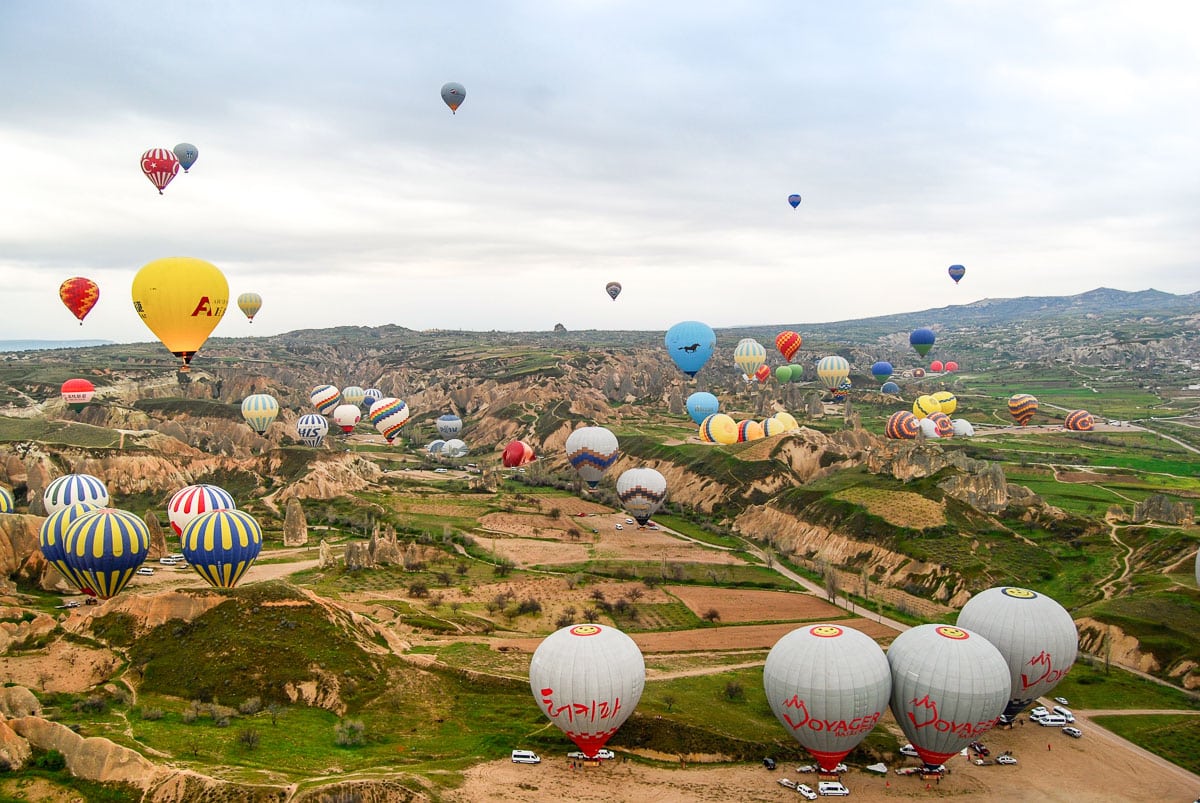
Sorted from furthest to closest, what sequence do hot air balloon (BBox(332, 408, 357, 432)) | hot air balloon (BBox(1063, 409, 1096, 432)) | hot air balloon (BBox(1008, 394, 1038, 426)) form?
hot air balloon (BBox(1008, 394, 1038, 426)), hot air balloon (BBox(1063, 409, 1096, 432)), hot air balloon (BBox(332, 408, 357, 432))

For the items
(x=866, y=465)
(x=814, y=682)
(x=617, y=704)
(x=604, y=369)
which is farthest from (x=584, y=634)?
(x=604, y=369)

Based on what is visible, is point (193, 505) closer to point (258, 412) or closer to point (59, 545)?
point (59, 545)

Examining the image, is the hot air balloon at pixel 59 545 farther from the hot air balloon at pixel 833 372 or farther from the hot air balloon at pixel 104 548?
the hot air balloon at pixel 833 372

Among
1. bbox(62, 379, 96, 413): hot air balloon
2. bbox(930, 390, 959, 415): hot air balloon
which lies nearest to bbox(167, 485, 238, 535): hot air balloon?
bbox(62, 379, 96, 413): hot air balloon

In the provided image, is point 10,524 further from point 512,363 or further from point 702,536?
point 512,363

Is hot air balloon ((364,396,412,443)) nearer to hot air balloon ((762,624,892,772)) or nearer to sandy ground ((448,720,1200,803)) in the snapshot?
sandy ground ((448,720,1200,803))

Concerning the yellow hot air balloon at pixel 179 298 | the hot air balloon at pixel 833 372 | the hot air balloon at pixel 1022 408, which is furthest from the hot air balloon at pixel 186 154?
the hot air balloon at pixel 1022 408
